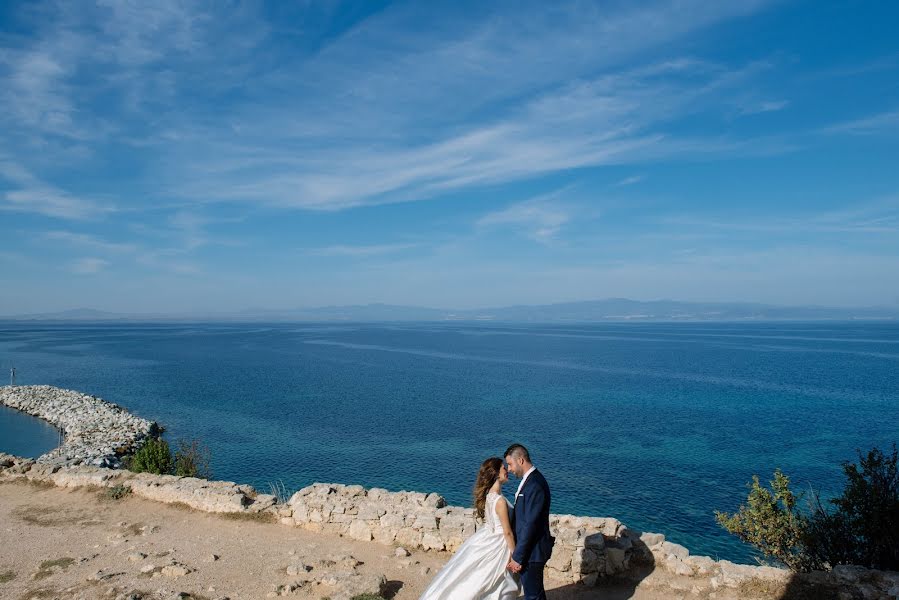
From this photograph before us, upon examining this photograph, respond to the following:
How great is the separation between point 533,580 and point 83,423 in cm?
4926

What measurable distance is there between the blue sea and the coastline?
12.8m

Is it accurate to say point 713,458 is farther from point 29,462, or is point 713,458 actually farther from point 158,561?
point 29,462

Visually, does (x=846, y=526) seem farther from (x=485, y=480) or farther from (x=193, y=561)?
(x=193, y=561)

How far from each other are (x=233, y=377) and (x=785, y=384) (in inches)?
2955

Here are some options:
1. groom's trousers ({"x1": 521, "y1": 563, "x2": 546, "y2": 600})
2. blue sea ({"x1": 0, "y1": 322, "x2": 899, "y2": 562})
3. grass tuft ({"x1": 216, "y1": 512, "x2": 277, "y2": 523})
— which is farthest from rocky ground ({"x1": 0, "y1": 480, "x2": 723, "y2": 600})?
blue sea ({"x1": 0, "y1": 322, "x2": 899, "y2": 562})

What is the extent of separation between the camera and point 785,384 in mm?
69562

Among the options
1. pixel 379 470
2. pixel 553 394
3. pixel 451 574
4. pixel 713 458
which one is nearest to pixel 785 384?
pixel 553 394

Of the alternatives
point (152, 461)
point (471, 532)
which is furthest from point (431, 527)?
point (152, 461)

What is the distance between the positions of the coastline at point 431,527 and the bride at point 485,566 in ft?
11.7

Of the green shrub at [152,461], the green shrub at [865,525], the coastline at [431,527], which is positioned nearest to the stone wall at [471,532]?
the coastline at [431,527]

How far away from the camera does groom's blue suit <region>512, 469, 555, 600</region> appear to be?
794cm

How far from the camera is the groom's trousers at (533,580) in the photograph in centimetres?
833

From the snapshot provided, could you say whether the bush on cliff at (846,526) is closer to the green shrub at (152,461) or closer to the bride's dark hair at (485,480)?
the bride's dark hair at (485,480)

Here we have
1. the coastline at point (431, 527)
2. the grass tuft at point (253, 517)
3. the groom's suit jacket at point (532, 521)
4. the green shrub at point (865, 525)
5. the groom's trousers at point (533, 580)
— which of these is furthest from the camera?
the grass tuft at point (253, 517)
